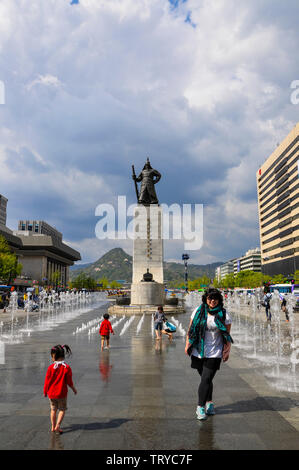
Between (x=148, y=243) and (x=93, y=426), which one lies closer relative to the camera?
(x=93, y=426)

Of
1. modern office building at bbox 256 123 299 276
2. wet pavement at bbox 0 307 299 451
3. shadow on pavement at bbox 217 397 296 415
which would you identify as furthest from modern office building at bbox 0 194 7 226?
shadow on pavement at bbox 217 397 296 415

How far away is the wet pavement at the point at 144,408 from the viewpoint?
4.11 meters

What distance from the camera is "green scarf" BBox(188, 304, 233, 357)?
498 cm

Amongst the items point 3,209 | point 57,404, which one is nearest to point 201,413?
point 57,404

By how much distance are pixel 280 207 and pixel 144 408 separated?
9885 centimetres

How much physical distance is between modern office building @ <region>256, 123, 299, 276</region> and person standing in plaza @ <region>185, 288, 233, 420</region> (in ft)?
277

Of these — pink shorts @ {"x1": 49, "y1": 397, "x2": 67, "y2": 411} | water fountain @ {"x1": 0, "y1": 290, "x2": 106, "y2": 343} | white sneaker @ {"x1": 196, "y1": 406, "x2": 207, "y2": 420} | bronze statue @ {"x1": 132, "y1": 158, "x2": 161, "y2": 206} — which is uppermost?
bronze statue @ {"x1": 132, "y1": 158, "x2": 161, "y2": 206}

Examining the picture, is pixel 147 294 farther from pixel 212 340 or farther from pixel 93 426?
pixel 93 426

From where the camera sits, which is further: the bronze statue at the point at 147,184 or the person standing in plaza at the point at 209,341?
the bronze statue at the point at 147,184

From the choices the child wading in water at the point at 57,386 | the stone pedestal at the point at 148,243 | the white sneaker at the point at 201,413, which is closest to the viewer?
the child wading in water at the point at 57,386

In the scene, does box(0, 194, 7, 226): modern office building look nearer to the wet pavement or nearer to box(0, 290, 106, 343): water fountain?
box(0, 290, 106, 343): water fountain

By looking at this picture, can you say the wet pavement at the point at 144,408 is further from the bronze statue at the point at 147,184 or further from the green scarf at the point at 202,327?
the bronze statue at the point at 147,184

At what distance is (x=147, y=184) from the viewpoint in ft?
114

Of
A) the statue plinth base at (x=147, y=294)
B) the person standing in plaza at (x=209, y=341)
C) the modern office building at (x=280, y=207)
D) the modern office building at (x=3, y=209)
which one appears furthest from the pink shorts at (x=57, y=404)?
the modern office building at (x=3, y=209)
